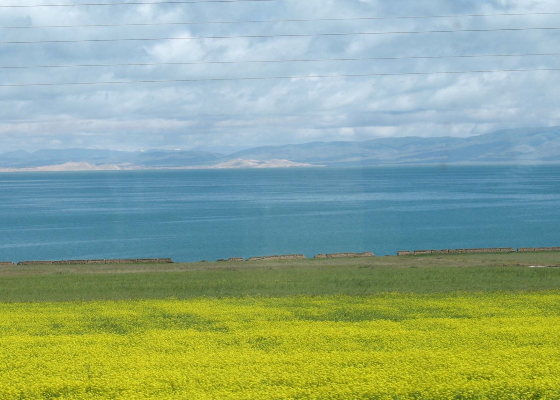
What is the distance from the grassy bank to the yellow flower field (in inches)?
78.5

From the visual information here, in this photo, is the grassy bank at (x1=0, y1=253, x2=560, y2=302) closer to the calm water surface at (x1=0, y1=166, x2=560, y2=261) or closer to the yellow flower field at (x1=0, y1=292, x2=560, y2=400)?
the yellow flower field at (x1=0, y1=292, x2=560, y2=400)

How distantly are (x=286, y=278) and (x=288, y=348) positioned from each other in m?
11.6

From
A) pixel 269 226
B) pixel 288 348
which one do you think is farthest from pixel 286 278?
pixel 269 226

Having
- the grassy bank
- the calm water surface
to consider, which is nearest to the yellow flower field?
the grassy bank

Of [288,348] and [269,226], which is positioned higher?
[269,226]

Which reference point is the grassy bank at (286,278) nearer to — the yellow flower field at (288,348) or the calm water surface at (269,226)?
the yellow flower field at (288,348)

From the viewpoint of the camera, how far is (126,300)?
20.9 m

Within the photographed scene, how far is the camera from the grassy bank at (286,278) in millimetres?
22203

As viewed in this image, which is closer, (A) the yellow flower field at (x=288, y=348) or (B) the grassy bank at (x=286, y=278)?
(A) the yellow flower field at (x=288, y=348)

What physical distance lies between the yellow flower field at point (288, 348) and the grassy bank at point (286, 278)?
6.54 feet

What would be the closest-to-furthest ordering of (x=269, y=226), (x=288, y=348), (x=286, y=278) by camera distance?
(x=288, y=348), (x=286, y=278), (x=269, y=226)

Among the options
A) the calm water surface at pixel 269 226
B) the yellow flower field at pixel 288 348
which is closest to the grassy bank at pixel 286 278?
the yellow flower field at pixel 288 348

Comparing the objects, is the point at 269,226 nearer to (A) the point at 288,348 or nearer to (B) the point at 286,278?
(B) the point at 286,278

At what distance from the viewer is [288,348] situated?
46.0 feet
